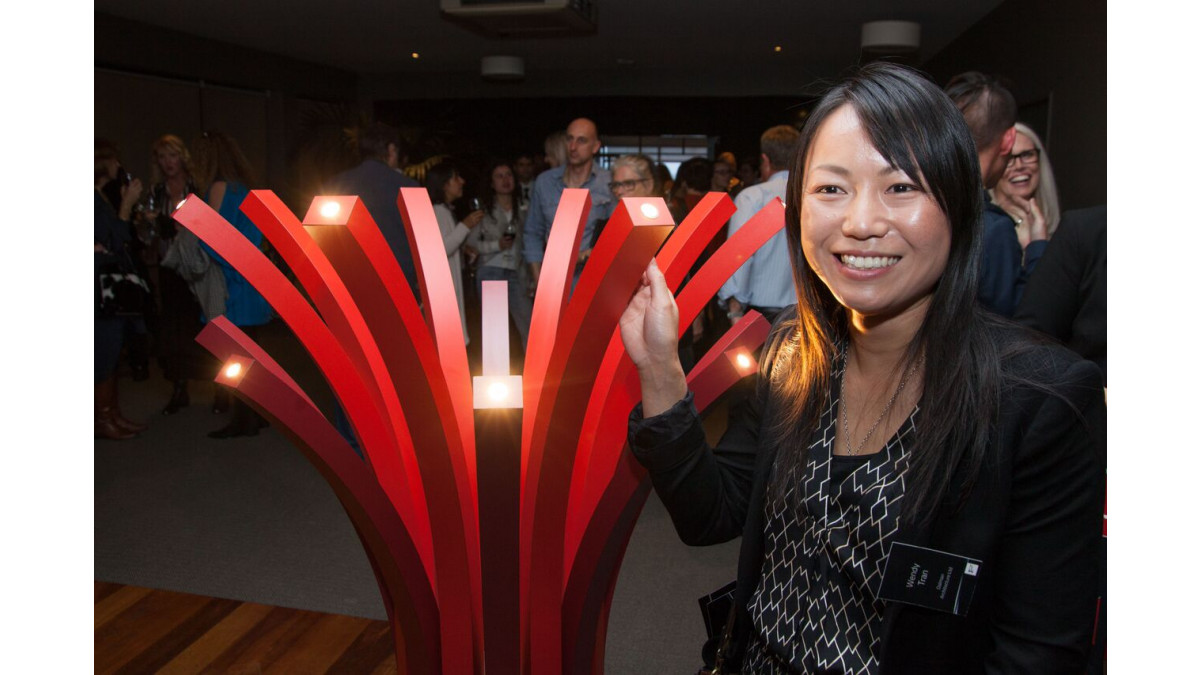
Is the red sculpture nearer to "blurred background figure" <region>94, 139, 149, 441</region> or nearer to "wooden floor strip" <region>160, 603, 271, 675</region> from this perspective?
"wooden floor strip" <region>160, 603, 271, 675</region>

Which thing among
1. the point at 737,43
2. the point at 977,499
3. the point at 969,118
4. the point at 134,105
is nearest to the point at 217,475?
the point at 969,118

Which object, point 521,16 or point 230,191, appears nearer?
point 230,191

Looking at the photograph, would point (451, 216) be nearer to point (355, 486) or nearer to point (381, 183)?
point (381, 183)

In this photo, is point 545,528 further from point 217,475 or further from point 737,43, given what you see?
point 737,43

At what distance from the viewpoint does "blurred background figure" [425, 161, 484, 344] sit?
403cm

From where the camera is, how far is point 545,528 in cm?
81

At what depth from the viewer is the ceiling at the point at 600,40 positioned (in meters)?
7.09

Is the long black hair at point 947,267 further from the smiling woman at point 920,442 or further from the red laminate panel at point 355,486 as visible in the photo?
the red laminate panel at point 355,486

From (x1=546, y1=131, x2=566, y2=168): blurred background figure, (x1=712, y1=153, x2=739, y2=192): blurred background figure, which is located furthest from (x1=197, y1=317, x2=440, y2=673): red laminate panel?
(x1=712, y1=153, x2=739, y2=192): blurred background figure

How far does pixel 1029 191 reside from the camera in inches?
105

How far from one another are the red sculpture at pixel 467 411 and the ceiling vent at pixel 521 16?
16.0 ft

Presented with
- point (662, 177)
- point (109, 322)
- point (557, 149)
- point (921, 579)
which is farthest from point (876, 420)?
point (109, 322)

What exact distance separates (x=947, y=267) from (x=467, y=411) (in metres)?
0.49

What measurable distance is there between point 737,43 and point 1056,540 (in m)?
8.61
